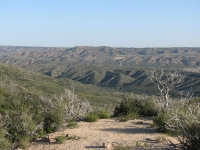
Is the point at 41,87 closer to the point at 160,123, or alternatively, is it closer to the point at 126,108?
the point at 126,108

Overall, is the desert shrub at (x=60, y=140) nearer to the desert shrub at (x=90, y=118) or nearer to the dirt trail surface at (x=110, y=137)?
the dirt trail surface at (x=110, y=137)

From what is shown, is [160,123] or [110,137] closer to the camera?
[110,137]

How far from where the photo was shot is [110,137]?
9.77 metres

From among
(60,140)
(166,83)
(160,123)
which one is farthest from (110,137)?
(166,83)

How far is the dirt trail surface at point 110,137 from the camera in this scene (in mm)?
8734

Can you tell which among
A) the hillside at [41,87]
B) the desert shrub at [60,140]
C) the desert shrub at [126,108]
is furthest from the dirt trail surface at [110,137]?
Result: the hillside at [41,87]

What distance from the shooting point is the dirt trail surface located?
28.7 feet

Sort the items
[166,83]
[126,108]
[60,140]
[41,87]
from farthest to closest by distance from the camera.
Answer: [41,87], [126,108], [166,83], [60,140]

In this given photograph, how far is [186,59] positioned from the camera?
19788 cm

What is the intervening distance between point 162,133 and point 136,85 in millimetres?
106295

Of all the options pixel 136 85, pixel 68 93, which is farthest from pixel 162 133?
pixel 136 85

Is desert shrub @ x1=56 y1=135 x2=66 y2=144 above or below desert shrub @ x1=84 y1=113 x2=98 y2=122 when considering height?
above

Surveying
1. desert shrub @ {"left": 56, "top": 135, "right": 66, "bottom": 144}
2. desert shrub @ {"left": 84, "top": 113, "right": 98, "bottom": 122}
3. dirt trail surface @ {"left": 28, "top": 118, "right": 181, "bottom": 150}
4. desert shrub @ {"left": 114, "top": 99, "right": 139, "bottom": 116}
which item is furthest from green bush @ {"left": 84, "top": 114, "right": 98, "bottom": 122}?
desert shrub @ {"left": 56, "top": 135, "right": 66, "bottom": 144}

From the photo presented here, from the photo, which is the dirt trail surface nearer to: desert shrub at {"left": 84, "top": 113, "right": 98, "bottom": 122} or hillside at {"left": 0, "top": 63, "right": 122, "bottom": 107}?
desert shrub at {"left": 84, "top": 113, "right": 98, "bottom": 122}
